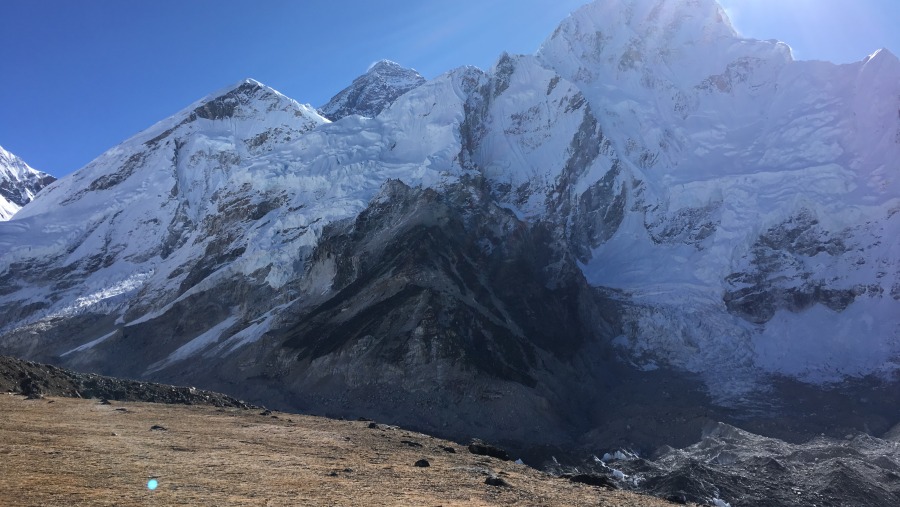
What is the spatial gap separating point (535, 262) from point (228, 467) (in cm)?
11766

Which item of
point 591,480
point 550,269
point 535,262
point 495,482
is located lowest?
point 591,480

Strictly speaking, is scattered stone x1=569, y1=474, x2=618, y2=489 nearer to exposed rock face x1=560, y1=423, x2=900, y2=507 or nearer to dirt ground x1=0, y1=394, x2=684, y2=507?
dirt ground x1=0, y1=394, x2=684, y2=507

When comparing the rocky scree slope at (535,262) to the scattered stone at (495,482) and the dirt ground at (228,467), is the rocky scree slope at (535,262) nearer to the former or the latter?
the dirt ground at (228,467)

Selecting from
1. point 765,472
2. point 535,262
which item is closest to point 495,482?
point 765,472

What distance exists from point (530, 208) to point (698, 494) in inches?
4365

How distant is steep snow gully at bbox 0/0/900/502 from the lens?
10444 cm

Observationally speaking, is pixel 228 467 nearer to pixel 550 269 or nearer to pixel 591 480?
pixel 591 480

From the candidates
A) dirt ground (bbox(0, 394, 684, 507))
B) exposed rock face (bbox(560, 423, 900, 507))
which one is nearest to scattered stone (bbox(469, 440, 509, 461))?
dirt ground (bbox(0, 394, 684, 507))

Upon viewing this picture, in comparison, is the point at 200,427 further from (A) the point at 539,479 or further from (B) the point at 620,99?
(B) the point at 620,99

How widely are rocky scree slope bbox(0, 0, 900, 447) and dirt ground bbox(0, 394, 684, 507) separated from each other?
51.4 m

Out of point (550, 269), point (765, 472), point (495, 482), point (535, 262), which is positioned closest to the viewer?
point (495, 482)

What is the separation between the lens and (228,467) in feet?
95.3

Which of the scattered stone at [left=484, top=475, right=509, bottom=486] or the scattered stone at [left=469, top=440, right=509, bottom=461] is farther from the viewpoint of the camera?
the scattered stone at [left=469, top=440, right=509, bottom=461]

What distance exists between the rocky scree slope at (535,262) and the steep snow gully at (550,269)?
0.48 m
